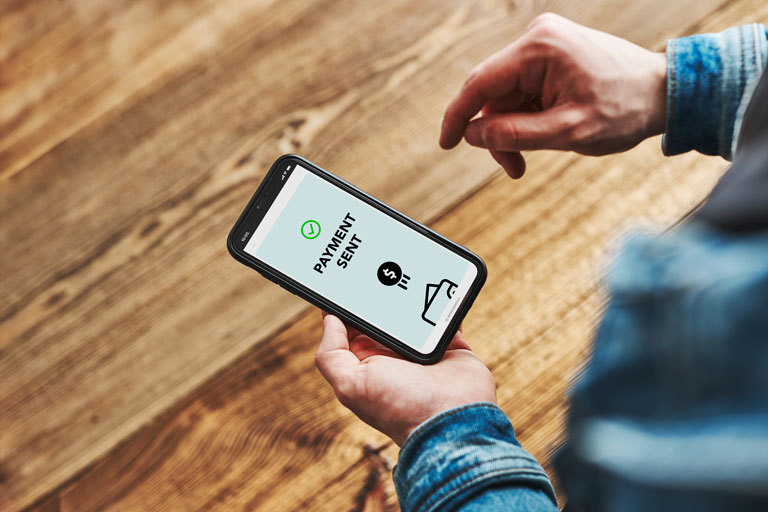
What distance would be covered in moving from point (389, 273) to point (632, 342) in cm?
29

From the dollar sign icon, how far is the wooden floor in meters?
0.15

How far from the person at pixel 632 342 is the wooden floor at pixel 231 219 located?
137 millimetres

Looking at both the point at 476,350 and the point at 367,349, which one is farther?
the point at 476,350

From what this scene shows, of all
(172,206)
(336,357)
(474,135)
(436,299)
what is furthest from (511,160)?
(172,206)

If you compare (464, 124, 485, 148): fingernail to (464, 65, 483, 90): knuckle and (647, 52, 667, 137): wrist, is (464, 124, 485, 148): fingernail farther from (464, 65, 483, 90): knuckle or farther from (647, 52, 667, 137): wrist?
(647, 52, 667, 137): wrist

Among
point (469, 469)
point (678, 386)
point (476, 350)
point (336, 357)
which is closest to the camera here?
point (678, 386)

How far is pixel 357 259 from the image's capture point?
53 cm

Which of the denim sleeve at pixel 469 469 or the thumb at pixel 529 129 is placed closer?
the denim sleeve at pixel 469 469

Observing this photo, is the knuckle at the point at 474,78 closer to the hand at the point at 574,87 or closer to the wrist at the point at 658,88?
the hand at the point at 574,87

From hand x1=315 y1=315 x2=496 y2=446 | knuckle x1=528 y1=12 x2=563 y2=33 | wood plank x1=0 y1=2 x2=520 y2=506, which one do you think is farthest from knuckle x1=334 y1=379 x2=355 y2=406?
knuckle x1=528 y1=12 x2=563 y2=33

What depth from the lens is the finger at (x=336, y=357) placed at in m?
0.45

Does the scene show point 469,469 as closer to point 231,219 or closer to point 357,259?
→ point 357,259

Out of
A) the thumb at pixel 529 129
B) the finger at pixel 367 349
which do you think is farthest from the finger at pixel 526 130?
the finger at pixel 367 349

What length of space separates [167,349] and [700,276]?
1.95ft
